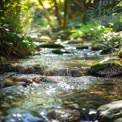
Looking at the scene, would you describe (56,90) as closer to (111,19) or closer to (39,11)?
(111,19)

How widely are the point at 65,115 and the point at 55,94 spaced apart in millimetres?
1124

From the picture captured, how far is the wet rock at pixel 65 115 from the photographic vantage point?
3.98 metres

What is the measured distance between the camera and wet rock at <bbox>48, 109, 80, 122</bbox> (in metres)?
3.98

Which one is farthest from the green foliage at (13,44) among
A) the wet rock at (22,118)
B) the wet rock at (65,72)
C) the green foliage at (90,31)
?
the wet rock at (22,118)

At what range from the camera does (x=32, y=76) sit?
6531mm

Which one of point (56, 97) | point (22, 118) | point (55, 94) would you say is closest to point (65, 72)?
point (55, 94)

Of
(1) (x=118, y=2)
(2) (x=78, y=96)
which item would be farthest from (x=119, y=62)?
(2) (x=78, y=96)

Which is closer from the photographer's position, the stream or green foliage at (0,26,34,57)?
the stream

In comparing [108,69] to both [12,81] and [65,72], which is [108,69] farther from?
[12,81]

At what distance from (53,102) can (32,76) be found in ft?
6.36

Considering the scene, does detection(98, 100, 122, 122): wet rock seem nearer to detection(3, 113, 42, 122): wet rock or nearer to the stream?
the stream

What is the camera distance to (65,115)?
4078 millimetres

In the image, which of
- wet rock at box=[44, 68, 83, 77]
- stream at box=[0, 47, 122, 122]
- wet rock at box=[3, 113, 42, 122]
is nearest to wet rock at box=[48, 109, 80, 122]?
stream at box=[0, 47, 122, 122]

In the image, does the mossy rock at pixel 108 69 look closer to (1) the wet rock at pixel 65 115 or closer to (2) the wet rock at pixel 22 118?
(1) the wet rock at pixel 65 115
